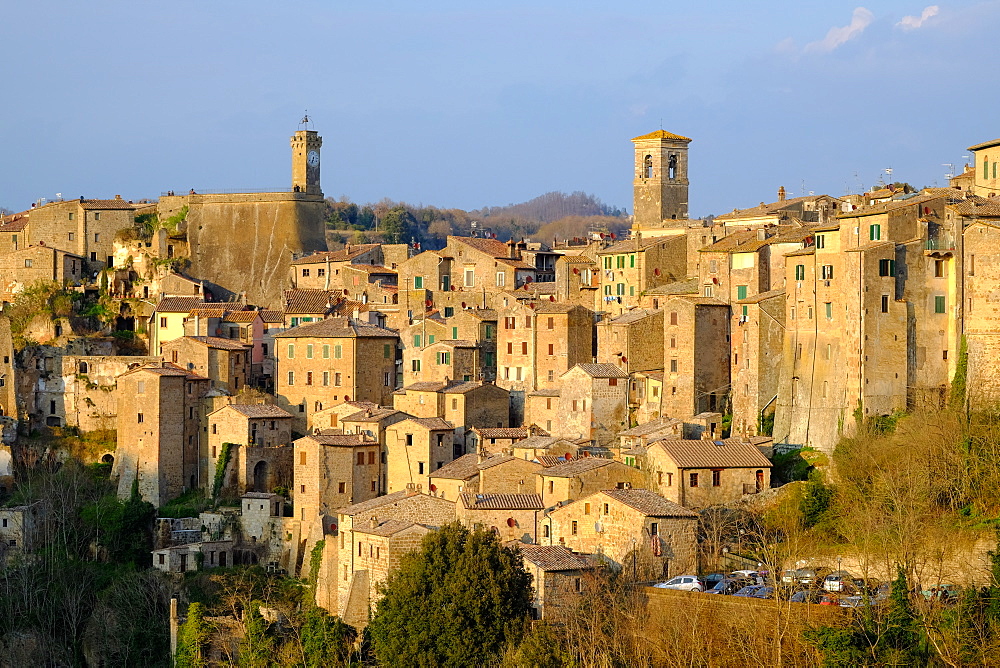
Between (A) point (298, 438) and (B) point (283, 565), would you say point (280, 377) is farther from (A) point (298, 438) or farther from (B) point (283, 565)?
(B) point (283, 565)

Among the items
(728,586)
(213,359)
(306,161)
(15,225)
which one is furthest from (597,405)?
(15,225)

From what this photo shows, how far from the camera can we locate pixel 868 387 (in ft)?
166

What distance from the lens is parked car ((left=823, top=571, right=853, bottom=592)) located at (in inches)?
1731

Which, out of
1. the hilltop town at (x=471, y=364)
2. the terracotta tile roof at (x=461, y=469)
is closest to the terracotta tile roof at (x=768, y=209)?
the hilltop town at (x=471, y=364)

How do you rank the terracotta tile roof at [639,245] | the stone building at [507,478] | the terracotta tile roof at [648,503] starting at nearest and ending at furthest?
the terracotta tile roof at [648,503], the stone building at [507,478], the terracotta tile roof at [639,245]

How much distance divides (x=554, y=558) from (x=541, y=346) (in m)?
15.5

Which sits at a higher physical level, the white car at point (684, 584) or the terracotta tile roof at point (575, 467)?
the terracotta tile roof at point (575, 467)

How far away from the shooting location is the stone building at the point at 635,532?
46531 millimetres

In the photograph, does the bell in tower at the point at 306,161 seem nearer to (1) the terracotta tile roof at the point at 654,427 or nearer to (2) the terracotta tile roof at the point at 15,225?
(2) the terracotta tile roof at the point at 15,225

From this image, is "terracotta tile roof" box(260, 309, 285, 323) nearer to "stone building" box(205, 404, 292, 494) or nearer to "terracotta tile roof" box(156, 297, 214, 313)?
"terracotta tile roof" box(156, 297, 214, 313)

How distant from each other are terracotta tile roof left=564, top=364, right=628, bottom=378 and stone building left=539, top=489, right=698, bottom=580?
30.4 feet

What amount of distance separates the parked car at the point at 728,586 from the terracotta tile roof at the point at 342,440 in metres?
15.1

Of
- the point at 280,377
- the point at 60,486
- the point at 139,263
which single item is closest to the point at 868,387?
the point at 280,377

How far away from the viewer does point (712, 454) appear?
50.2 m
